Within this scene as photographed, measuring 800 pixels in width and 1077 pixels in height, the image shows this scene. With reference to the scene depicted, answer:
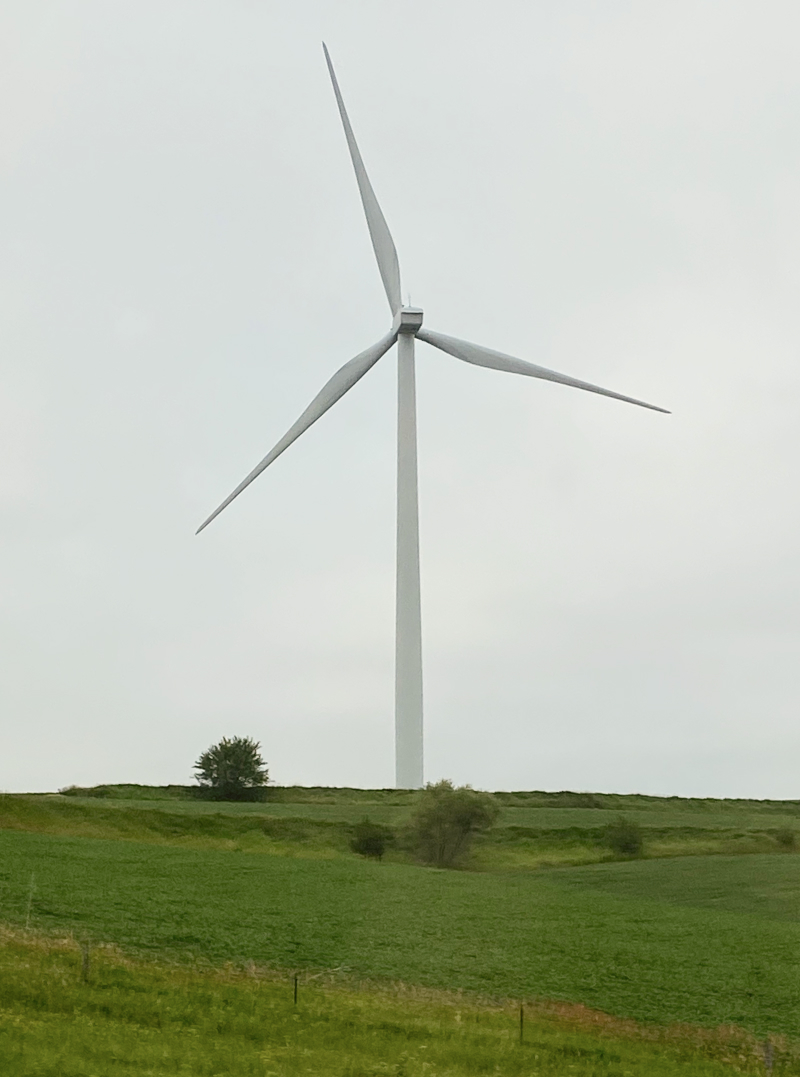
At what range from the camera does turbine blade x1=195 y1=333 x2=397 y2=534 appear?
71.0 metres

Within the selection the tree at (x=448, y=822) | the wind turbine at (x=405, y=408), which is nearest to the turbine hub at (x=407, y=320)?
the wind turbine at (x=405, y=408)

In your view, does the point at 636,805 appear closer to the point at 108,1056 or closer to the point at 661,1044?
the point at 661,1044

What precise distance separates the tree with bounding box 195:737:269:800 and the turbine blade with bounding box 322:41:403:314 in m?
31.7

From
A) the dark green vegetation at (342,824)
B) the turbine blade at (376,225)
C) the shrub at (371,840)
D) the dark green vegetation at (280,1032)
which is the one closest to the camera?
the dark green vegetation at (280,1032)

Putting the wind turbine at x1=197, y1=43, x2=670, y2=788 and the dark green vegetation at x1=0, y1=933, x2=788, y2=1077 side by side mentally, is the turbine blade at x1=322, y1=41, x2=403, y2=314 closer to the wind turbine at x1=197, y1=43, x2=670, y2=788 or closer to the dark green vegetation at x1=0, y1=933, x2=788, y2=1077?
the wind turbine at x1=197, y1=43, x2=670, y2=788

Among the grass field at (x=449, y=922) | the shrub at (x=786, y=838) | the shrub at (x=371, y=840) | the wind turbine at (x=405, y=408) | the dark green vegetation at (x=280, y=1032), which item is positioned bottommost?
the dark green vegetation at (x=280, y=1032)

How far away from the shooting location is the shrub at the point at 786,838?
7412 centimetres

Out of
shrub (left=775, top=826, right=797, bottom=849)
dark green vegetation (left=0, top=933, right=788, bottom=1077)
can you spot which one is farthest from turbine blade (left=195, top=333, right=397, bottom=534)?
dark green vegetation (left=0, top=933, right=788, bottom=1077)

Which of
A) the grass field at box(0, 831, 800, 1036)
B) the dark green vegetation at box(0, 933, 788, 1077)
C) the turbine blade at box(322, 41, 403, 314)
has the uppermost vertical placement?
the turbine blade at box(322, 41, 403, 314)

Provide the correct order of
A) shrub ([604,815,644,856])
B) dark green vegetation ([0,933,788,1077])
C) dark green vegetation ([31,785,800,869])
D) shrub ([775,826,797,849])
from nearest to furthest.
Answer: dark green vegetation ([0,933,788,1077])
dark green vegetation ([31,785,800,869])
shrub ([604,815,644,856])
shrub ([775,826,797,849])

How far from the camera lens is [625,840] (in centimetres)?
7288

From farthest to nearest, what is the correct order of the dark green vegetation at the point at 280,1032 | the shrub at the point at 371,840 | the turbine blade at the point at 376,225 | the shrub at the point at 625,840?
the turbine blade at the point at 376,225 < the shrub at the point at 625,840 < the shrub at the point at 371,840 < the dark green vegetation at the point at 280,1032

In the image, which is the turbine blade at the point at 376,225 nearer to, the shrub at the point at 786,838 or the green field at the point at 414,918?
the green field at the point at 414,918

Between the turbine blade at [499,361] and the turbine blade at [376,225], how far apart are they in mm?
3211
